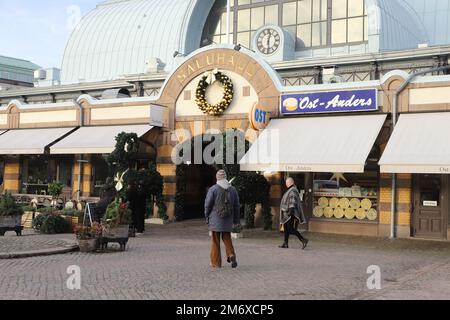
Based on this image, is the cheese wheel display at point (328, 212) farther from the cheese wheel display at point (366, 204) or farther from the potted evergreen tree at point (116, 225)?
the potted evergreen tree at point (116, 225)

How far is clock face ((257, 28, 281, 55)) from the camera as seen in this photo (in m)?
25.3

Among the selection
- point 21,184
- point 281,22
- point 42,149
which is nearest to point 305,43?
point 281,22


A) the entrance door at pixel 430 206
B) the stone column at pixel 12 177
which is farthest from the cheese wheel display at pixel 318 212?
the stone column at pixel 12 177

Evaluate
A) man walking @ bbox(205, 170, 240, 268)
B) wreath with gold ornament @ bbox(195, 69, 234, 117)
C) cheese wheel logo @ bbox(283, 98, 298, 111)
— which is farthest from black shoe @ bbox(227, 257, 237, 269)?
wreath with gold ornament @ bbox(195, 69, 234, 117)

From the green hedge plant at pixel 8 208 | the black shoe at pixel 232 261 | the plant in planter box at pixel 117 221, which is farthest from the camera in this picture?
the green hedge plant at pixel 8 208

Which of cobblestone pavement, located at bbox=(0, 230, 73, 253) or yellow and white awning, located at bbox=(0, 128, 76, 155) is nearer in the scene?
cobblestone pavement, located at bbox=(0, 230, 73, 253)

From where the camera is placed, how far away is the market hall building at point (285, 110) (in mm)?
16391

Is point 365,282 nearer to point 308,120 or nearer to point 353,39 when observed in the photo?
point 308,120

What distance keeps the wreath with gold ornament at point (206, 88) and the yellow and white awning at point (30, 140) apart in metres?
6.38

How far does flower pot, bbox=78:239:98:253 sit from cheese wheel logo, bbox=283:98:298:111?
28.5ft

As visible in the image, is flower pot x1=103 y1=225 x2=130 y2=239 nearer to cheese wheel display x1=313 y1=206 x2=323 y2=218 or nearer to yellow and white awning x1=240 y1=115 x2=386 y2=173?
yellow and white awning x1=240 y1=115 x2=386 y2=173

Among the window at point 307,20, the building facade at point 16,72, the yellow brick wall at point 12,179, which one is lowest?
the yellow brick wall at point 12,179

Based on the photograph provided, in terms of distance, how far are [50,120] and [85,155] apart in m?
2.47

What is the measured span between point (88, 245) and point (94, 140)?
1004cm
